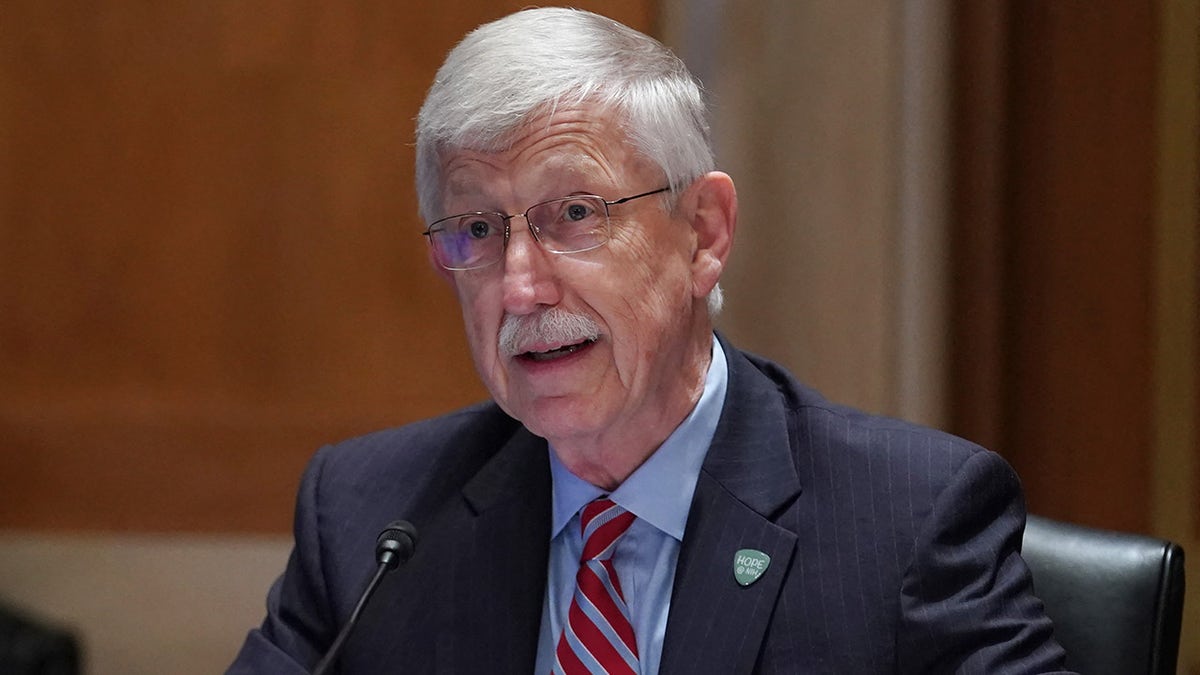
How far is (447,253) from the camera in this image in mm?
1813

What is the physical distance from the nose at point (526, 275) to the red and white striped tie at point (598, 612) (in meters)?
0.31

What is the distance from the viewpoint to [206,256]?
11.0 ft

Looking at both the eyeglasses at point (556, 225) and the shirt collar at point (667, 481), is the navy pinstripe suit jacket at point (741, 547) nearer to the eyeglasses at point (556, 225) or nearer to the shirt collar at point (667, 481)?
the shirt collar at point (667, 481)

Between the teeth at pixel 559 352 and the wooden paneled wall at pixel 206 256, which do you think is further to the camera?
the wooden paneled wall at pixel 206 256

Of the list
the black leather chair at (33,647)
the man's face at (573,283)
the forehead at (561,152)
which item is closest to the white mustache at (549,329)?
the man's face at (573,283)

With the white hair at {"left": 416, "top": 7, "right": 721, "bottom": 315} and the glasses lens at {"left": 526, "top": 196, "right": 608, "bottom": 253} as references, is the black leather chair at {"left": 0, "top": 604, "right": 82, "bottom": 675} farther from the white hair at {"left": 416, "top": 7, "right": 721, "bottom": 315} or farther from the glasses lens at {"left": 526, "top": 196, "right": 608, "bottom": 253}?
the glasses lens at {"left": 526, "top": 196, "right": 608, "bottom": 253}

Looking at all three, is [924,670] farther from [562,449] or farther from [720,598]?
[562,449]

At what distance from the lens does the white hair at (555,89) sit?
1730mm

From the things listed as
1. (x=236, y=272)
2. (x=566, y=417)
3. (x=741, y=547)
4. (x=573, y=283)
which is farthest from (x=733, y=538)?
(x=236, y=272)

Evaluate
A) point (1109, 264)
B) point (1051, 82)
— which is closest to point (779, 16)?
point (1051, 82)

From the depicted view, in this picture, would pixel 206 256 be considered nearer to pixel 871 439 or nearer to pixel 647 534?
pixel 647 534

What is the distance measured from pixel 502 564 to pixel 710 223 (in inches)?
21.1

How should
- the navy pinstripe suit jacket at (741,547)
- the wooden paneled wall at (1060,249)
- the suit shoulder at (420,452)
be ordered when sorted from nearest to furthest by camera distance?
the navy pinstripe suit jacket at (741,547) < the suit shoulder at (420,452) < the wooden paneled wall at (1060,249)

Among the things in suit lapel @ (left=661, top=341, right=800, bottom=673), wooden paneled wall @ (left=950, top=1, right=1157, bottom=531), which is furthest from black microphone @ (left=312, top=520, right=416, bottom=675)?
wooden paneled wall @ (left=950, top=1, right=1157, bottom=531)
